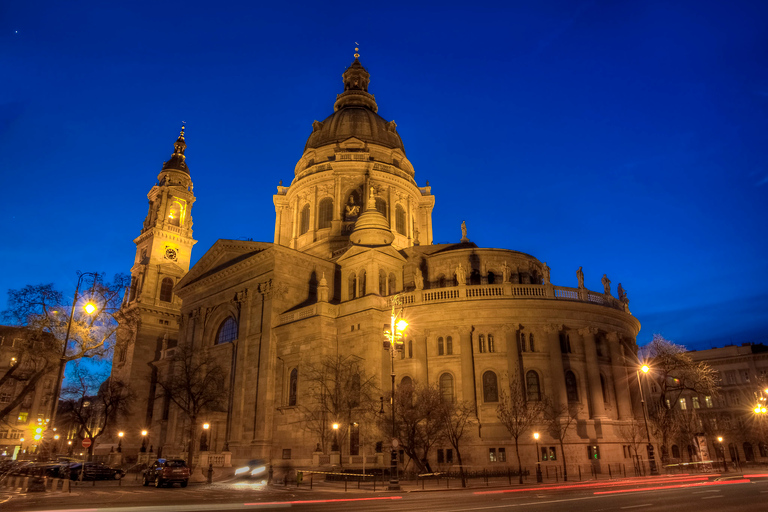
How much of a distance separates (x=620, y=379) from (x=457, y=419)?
14.0 m

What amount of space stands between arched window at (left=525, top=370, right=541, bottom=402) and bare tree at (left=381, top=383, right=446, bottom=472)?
7.59 meters

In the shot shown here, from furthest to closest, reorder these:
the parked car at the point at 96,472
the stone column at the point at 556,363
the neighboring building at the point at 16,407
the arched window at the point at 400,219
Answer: the arched window at the point at 400,219 < the neighboring building at the point at 16,407 < the stone column at the point at 556,363 < the parked car at the point at 96,472

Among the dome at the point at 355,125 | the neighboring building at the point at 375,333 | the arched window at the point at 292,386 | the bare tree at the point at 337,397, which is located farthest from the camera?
the dome at the point at 355,125

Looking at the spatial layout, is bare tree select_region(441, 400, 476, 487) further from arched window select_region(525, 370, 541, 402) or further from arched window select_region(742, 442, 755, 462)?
arched window select_region(742, 442, 755, 462)

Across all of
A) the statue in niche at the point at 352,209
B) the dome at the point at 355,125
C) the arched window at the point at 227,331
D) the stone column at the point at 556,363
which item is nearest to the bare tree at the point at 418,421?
the stone column at the point at 556,363

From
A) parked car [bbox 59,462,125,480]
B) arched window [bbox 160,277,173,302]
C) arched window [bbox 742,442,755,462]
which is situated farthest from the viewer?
arched window [bbox 160,277,173,302]

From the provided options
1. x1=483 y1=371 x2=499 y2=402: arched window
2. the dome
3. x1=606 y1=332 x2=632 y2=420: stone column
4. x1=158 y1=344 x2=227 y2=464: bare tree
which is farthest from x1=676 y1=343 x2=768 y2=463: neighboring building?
the dome

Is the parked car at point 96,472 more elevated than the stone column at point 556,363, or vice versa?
the stone column at point 556,363

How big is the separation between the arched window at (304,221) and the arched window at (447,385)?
108ft

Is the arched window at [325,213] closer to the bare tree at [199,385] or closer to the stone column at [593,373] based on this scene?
the bare tree at [199,385]

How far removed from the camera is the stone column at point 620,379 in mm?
42500

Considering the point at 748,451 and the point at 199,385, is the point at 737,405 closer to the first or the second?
the point at 748,451

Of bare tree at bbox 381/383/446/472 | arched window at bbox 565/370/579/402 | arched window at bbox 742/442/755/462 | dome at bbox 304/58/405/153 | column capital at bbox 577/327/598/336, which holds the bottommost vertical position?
arched window at bbox 742/442/755/462

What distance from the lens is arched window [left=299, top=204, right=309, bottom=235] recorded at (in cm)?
6969
